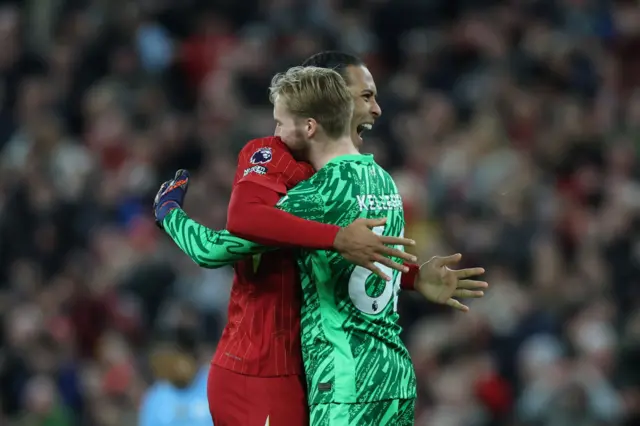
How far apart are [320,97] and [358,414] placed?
1.12m

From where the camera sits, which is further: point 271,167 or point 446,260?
point 446,260

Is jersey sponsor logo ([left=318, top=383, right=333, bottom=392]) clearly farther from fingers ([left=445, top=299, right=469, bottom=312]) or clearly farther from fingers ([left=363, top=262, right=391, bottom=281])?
fingers ([left=445, top=299, right=469, bottom=312])

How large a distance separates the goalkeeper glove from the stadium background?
3.00 m

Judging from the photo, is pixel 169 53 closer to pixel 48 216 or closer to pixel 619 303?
pixel 48 216

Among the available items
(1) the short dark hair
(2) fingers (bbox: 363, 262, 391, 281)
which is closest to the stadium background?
(1) the short dark hair

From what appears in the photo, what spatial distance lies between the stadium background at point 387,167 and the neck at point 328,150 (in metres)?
3.45

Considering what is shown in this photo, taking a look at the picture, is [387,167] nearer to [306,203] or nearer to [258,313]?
[258,313]

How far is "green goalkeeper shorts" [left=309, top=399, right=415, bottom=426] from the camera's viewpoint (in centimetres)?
464

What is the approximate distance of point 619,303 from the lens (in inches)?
407

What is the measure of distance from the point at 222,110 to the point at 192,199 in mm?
1389

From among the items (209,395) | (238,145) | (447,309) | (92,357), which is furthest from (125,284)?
(209,395)

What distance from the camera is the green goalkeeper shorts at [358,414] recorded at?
464 cm

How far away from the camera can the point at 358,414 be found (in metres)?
4.66

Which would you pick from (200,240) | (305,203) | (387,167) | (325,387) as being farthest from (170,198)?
(387,167)
